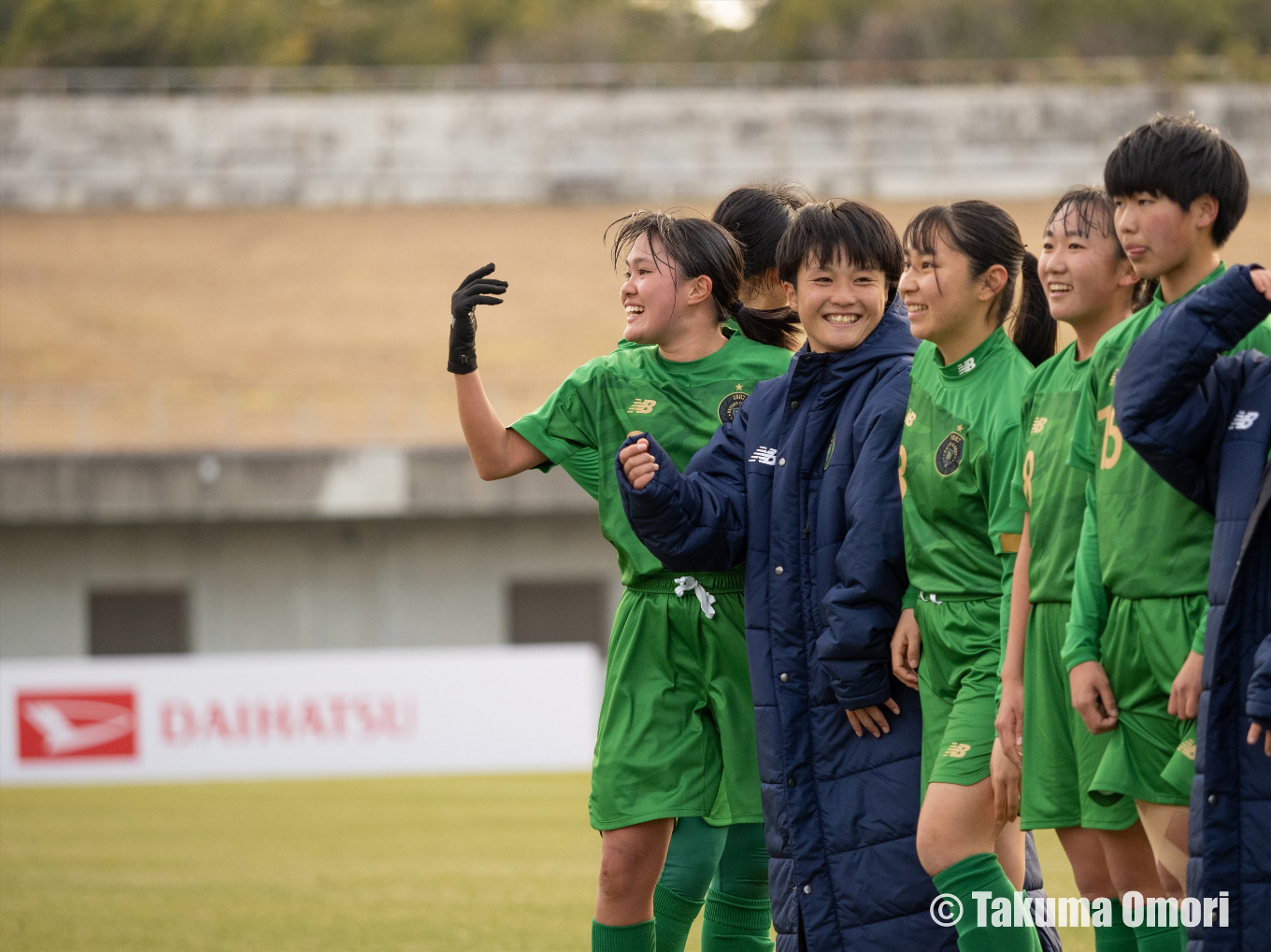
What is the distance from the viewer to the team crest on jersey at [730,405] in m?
4.80

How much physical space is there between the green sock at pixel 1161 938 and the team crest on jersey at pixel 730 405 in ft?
6.04

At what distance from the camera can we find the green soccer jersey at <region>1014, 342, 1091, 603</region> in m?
3.84

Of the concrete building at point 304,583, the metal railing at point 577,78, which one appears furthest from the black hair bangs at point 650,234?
the metal railing at point 577,78

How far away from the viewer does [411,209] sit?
38.2 meters

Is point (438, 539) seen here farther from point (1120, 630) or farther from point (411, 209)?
point (1120, 630)

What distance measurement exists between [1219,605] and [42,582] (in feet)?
77.6

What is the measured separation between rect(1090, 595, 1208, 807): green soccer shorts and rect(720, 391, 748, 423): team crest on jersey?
4.96ft

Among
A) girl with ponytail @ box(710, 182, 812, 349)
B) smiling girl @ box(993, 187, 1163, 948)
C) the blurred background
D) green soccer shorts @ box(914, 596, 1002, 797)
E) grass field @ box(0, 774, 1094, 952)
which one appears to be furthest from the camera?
the blurred background

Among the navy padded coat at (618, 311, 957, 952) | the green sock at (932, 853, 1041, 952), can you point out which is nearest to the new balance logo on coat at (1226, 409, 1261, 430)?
the navy padded coat at (618, 311, 957, 952)

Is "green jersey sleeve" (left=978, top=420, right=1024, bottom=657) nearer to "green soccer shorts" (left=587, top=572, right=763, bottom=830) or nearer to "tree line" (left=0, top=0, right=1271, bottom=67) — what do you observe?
"green soccer shorts" (left=587, top=572, right=763, bottom=830)

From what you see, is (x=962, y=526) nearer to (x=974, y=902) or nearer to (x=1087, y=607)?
(x=1087, y=607)

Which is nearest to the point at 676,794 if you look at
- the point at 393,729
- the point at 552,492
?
the point at 393,729

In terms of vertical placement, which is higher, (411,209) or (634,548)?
(411,209)

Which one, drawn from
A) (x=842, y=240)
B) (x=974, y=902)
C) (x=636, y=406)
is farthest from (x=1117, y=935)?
(x=636, y=406)
